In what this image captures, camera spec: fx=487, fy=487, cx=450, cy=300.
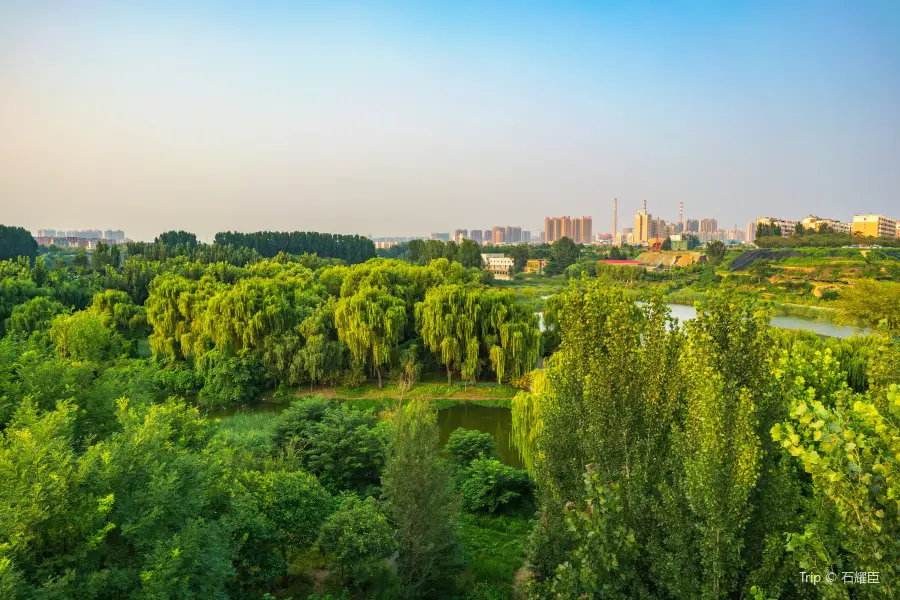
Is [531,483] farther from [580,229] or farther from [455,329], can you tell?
[580,229]

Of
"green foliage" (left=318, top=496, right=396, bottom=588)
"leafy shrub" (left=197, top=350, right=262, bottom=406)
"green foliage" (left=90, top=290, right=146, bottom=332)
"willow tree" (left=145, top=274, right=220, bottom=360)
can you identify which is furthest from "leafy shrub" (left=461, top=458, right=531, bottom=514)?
"green foliage" (left=90, top=290, right=146, bottom=332)

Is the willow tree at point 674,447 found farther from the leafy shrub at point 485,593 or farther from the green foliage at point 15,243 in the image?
the green foliage at point 15,243

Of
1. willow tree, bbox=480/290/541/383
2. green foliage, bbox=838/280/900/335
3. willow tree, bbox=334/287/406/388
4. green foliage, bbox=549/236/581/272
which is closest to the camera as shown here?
willow tree, bbox=480/290/541/383

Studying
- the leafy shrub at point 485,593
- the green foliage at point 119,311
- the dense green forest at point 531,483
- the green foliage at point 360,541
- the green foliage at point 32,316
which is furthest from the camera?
the green foliage at point 119,311

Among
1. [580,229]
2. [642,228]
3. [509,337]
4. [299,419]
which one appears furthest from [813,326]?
[580,229]

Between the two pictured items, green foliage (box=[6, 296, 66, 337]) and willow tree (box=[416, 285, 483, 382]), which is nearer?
willow tree (box=[416, 285, 483, 382])

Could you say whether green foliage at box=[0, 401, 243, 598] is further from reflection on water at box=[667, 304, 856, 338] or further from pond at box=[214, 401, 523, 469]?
Result: reflection on water at box=[667, 304, 856, 338]

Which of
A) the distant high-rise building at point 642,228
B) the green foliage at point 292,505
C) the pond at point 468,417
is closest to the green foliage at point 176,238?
the pond at point 468,417
